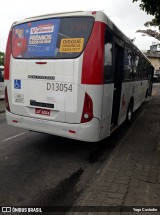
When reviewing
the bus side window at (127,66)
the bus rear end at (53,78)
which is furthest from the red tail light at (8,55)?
the bus side window at (127,66)

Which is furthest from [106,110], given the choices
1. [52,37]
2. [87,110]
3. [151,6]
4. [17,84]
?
[151,6]

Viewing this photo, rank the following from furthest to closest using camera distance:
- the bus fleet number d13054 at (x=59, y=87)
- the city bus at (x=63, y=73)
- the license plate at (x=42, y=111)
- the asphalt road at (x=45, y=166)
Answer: the license plate at (x=42, y=111), the bus fleet number d13054 at (x=59, y=87), the city bus at (x=63, y=73), the asphalt road at (x=45, y=166)

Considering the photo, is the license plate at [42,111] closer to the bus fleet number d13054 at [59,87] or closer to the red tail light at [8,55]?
the bus fleet number d13054 at [59,87]

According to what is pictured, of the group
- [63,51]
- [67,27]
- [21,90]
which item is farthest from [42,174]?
[67,27]

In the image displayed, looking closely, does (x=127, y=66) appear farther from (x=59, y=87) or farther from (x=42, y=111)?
(x=42, y=111)

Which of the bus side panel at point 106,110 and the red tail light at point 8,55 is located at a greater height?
the red tail light at point 8,55

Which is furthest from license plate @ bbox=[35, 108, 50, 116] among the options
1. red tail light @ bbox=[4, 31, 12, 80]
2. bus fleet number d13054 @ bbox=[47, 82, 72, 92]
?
red tail light @ bbox=[4, 31, 12, 80]

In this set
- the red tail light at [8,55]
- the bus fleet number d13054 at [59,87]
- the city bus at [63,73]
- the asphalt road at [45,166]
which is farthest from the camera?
the red tail light at [8,55]

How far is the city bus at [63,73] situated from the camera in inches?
189

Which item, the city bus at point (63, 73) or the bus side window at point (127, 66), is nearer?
the city bus at point (63, 73)

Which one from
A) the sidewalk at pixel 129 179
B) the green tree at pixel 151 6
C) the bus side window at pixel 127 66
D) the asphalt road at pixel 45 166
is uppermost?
the green tree at pixel 151 6

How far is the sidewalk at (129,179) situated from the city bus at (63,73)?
797mm

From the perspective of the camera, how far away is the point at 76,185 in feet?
13.9

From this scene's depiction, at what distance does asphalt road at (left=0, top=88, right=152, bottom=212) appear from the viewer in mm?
3844
